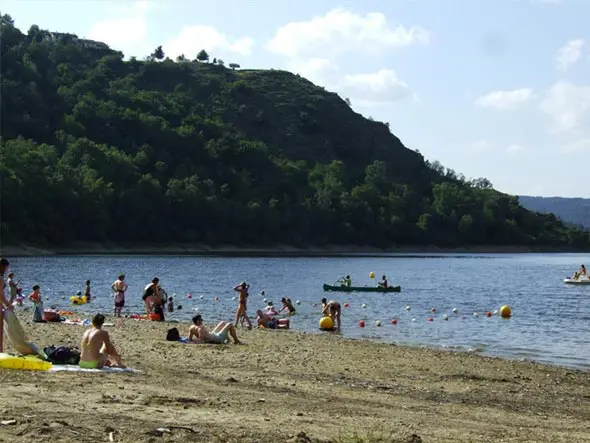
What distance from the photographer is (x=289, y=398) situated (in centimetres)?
1528

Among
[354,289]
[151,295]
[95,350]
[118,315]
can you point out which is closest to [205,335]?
[95,350]

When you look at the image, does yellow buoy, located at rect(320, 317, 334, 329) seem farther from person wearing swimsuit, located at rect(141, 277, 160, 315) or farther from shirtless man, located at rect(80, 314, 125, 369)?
shirtless man, located at rect(80, 314, 125, 369)

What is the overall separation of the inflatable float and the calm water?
16099 mm

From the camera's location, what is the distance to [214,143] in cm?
17400

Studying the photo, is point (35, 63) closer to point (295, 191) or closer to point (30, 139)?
point (30, 139)

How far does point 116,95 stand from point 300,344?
527ft

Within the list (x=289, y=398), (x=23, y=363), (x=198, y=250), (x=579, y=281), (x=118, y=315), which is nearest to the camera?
(x=289, y=398)

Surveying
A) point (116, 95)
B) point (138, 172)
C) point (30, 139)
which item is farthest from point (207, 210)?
point (116, 95)

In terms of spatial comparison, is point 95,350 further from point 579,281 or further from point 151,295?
point 579,281

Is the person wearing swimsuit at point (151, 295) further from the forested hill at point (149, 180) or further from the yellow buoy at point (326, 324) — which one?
the forested hill at point (149, 180)

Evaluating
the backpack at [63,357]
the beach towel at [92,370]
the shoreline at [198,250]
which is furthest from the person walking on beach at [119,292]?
the shoreline at [198,250]

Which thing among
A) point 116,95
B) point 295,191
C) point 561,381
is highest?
point 116,95

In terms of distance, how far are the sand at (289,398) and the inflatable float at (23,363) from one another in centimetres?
53

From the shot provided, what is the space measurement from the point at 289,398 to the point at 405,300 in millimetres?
43894
